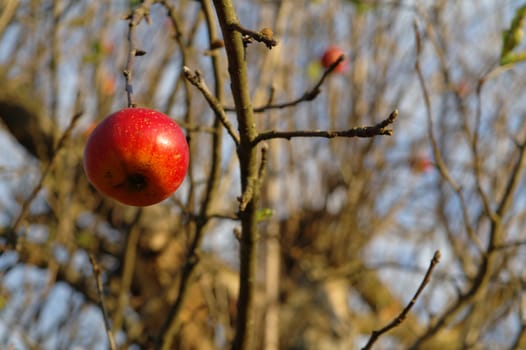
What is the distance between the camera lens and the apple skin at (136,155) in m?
0.95

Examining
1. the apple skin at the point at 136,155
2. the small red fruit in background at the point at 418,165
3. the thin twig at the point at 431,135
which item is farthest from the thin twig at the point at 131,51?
the small red fruit in background at the point at 418,165

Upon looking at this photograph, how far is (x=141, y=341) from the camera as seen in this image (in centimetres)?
253

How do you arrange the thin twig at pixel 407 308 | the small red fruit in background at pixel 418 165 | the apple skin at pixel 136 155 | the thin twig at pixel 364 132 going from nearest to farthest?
the thin twig at pixel 364 132
the apple skin at pixel 136 155
the thin twig at pixel 407 308
the small red fruit in background at pixel 418 165

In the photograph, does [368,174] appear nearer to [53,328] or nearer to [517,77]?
[517,77]

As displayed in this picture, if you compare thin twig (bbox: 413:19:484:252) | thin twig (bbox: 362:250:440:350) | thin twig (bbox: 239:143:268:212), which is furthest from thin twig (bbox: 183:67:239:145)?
thin twig (bbox: 413:19:484:252)

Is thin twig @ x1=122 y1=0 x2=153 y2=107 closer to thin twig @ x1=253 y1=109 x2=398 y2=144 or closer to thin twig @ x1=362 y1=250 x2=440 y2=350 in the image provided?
thin twig @ x1=253 y1=109 x2=398 y2=144

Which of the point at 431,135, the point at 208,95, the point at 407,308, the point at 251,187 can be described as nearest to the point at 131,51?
the point at 208,95

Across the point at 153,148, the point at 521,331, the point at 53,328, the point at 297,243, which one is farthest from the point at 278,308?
the point at 153,148

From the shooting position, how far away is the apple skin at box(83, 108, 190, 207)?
37.2 inches

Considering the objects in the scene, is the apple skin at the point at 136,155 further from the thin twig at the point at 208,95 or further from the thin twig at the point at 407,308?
the thin twig at the point at 407,308

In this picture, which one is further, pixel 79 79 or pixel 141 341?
pixel 79 79

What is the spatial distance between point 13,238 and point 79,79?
1.81 meters

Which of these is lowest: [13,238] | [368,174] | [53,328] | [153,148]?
[153,148]

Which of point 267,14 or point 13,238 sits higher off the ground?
point 267,14
